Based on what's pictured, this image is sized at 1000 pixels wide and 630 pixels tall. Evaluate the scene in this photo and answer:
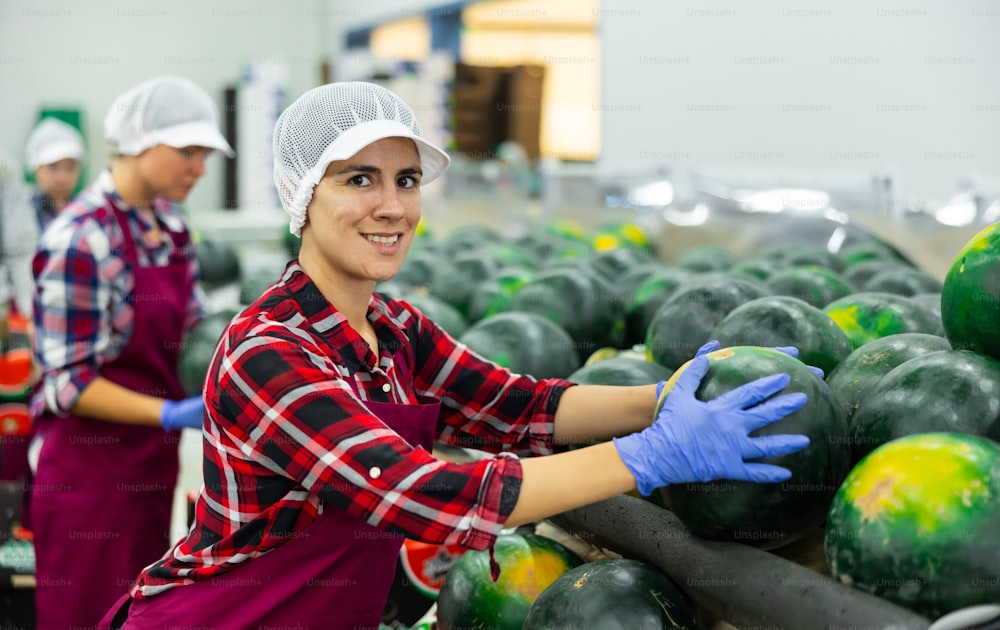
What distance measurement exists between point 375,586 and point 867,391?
41.6 inches

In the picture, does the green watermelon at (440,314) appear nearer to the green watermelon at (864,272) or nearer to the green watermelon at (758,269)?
the green watermelon at (758,269)

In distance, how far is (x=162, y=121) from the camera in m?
3.42

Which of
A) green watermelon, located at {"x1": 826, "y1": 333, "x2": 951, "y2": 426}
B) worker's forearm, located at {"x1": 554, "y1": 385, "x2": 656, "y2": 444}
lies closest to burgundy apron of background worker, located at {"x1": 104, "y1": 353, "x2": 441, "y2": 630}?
worker's forearm, located at {"x1": 554, "y1": 385, "x2": 656, "y2": 444}

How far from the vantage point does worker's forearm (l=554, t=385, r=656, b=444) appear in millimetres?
2150

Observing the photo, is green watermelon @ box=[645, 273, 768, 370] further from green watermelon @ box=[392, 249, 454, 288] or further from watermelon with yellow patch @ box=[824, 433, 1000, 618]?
green watermelon @ box=[392, 249, 454, 288]

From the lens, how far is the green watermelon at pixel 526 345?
2805 mm

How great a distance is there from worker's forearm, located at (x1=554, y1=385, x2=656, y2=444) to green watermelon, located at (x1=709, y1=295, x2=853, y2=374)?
0.72ft

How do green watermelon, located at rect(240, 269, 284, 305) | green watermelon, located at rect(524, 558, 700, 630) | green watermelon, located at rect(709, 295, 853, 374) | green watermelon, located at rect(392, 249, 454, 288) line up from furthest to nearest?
green watermelon, located at rect(392, 249, 454, 288), green watermelon, located at rect(240, 269, 284, 305), green watermelon, located at rect(709, 295, 853, 374), green watermelon, located at rect(524, 558, 700, 630)

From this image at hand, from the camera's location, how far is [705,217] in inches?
212

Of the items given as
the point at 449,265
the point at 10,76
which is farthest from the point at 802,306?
the point at 10,76

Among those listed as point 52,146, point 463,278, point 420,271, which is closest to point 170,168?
point 463,278

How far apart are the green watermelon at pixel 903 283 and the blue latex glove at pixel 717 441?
1.57 meters

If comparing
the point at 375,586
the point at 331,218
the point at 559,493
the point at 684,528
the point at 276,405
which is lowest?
the point at 375,586

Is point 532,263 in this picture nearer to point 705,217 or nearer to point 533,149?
point 705,217
